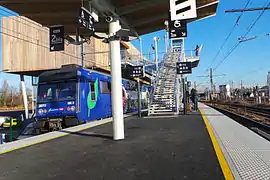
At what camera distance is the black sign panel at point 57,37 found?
996cm

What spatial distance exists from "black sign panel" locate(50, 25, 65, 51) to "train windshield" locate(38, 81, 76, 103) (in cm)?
349

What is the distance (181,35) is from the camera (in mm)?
8711

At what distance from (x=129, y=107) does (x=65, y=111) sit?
1019 centimetres

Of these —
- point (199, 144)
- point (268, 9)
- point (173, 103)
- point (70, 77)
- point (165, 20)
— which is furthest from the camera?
point (173, 103)

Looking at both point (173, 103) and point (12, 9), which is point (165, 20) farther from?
point (173, 103)

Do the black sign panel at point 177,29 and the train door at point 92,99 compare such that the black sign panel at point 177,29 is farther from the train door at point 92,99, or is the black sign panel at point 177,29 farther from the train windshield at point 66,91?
the train door at point 92,99

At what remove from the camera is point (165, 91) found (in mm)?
20094

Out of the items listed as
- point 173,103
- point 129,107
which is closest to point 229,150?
point 173,103

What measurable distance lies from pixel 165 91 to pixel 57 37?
11.6 meters

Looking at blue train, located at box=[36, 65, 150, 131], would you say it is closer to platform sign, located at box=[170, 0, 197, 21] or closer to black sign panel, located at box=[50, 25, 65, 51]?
black sign panel, located at box=[50, 25, 65, 51]

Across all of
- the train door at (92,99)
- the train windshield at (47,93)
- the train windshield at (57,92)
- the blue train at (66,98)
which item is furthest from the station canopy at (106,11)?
the train door at (92,99)

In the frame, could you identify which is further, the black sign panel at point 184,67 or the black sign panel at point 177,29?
the black sign panel at point 184,67

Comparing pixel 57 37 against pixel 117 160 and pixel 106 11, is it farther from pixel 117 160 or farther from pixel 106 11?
pixel 117 160

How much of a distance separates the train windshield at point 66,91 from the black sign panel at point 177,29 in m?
6.43
